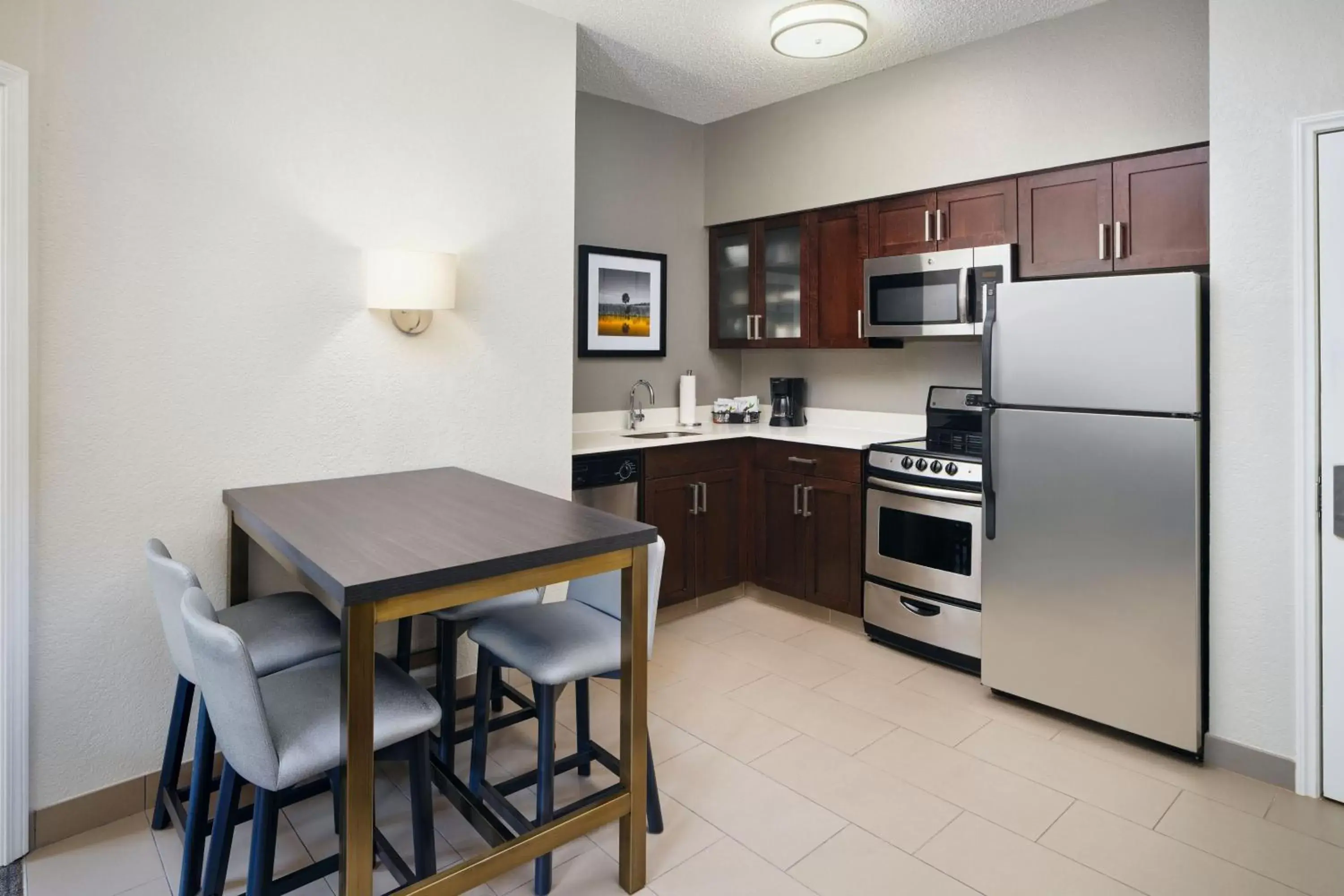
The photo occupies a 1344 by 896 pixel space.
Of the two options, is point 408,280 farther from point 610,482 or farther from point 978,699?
point 978,699

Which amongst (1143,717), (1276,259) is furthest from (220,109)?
(1143,717)

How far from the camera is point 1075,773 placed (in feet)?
8.76

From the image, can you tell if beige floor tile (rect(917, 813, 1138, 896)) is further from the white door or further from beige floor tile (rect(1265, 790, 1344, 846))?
the white door

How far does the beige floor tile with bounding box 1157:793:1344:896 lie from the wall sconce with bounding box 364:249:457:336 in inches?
108

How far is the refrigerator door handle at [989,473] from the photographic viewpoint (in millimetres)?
3109

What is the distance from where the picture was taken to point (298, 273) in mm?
2670

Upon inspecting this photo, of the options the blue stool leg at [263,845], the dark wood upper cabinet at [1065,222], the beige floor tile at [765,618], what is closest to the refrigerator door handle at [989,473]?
the dark wood upper cabinet at [1065,222]

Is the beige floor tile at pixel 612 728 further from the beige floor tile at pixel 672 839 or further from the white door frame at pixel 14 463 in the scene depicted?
the white door frame at pixel 14 463

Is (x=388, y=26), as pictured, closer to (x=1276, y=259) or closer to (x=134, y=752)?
(x=134, y=752)

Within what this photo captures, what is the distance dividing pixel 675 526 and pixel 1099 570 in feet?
6.26

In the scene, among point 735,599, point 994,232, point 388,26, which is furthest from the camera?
point 735,599

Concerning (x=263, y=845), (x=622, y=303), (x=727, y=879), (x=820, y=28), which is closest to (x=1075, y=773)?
(x=727, y=879)

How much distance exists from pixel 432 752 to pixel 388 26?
2.42m

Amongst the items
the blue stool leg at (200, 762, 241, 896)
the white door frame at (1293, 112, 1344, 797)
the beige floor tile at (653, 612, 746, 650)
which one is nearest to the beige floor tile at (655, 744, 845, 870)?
the blue stool leg at (200, 762, 241, 896)
